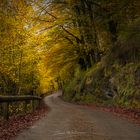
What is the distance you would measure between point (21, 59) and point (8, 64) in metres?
1.67

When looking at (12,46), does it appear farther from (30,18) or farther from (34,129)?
(34,129)

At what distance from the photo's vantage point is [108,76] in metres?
25.3

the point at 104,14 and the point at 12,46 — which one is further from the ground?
the point at 104,14

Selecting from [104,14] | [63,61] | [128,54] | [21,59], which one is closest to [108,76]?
[128,54]

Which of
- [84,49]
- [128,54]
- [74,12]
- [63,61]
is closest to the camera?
[128,54]

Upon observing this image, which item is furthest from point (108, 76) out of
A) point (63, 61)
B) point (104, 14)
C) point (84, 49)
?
point (63, 61)

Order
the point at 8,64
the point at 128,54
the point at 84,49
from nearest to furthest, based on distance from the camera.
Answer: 1. the point at 8,64
2. the point at 128,54
3. the point at 84,49

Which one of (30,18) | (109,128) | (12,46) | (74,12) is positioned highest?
(74,12)

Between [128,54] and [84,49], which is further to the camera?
[84,49]

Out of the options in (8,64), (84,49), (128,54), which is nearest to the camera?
(8,64)

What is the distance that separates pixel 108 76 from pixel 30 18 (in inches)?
288

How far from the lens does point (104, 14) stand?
86.9 ft

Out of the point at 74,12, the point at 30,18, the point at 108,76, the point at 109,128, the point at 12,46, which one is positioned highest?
the point at 74,12

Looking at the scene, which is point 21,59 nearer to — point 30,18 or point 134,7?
point 30,18
